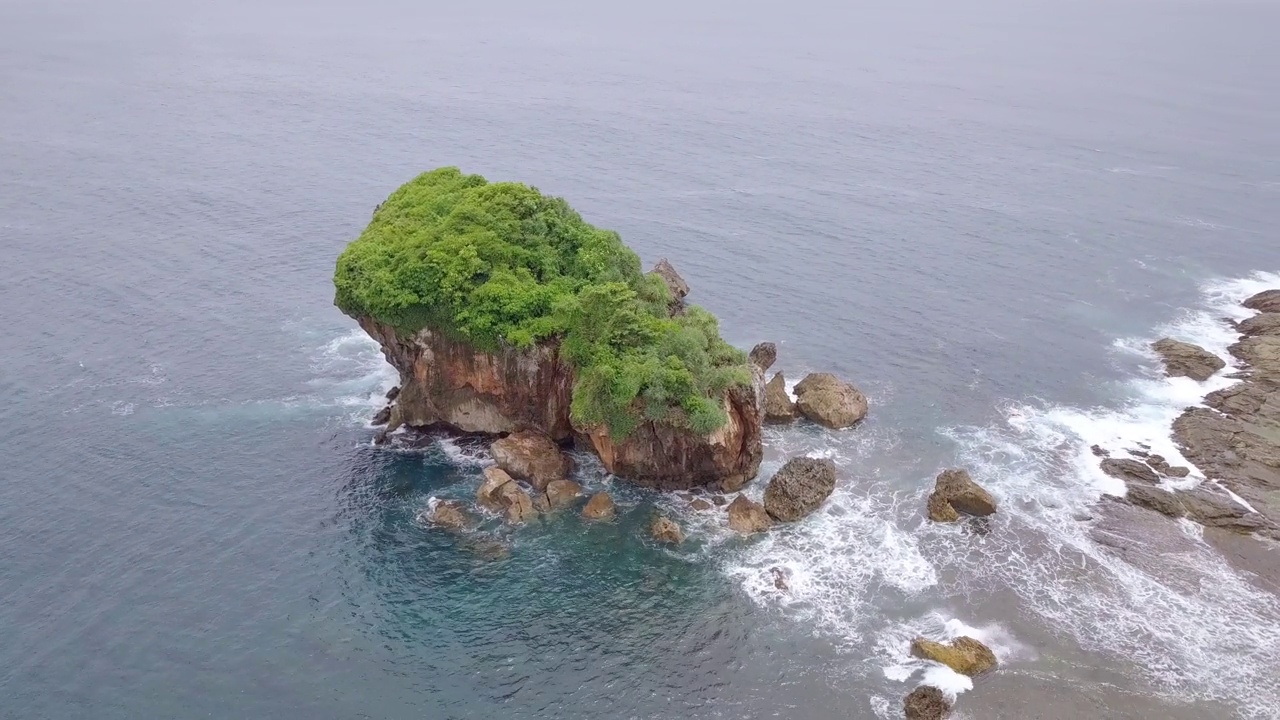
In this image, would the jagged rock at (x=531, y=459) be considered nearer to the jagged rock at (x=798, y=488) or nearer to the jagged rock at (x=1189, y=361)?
the jagged rock at (x=798, y=488)

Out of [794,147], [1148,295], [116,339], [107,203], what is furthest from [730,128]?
[116,339]

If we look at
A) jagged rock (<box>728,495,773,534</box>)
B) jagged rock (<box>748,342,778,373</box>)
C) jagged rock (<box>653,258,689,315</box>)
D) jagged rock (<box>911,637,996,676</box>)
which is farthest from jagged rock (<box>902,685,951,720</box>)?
jagged rock (<box>653,258,689,315</box>)

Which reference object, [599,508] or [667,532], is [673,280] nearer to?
[599,508]

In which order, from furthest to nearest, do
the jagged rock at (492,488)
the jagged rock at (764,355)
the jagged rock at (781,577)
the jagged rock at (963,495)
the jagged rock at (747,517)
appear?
the jagged rock at (764,355) < the jagged rock at (492,488) < the jagged rock at (963,495) < the jagged rock at (747,517) < the jagged rock at (781,577)

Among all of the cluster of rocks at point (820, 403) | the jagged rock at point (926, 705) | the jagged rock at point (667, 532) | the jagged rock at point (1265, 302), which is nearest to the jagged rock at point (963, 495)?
the cluster of rocks at point (820, 403)

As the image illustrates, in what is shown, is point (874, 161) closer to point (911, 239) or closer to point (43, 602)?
point (911, 239)

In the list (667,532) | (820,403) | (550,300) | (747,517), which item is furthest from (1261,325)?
(550,300)

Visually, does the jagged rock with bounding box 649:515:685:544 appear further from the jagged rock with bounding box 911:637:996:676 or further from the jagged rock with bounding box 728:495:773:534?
the jagged rock with bounding box 911:637:996:676

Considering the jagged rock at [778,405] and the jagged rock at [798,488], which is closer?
the jagged rock at [798,488]
